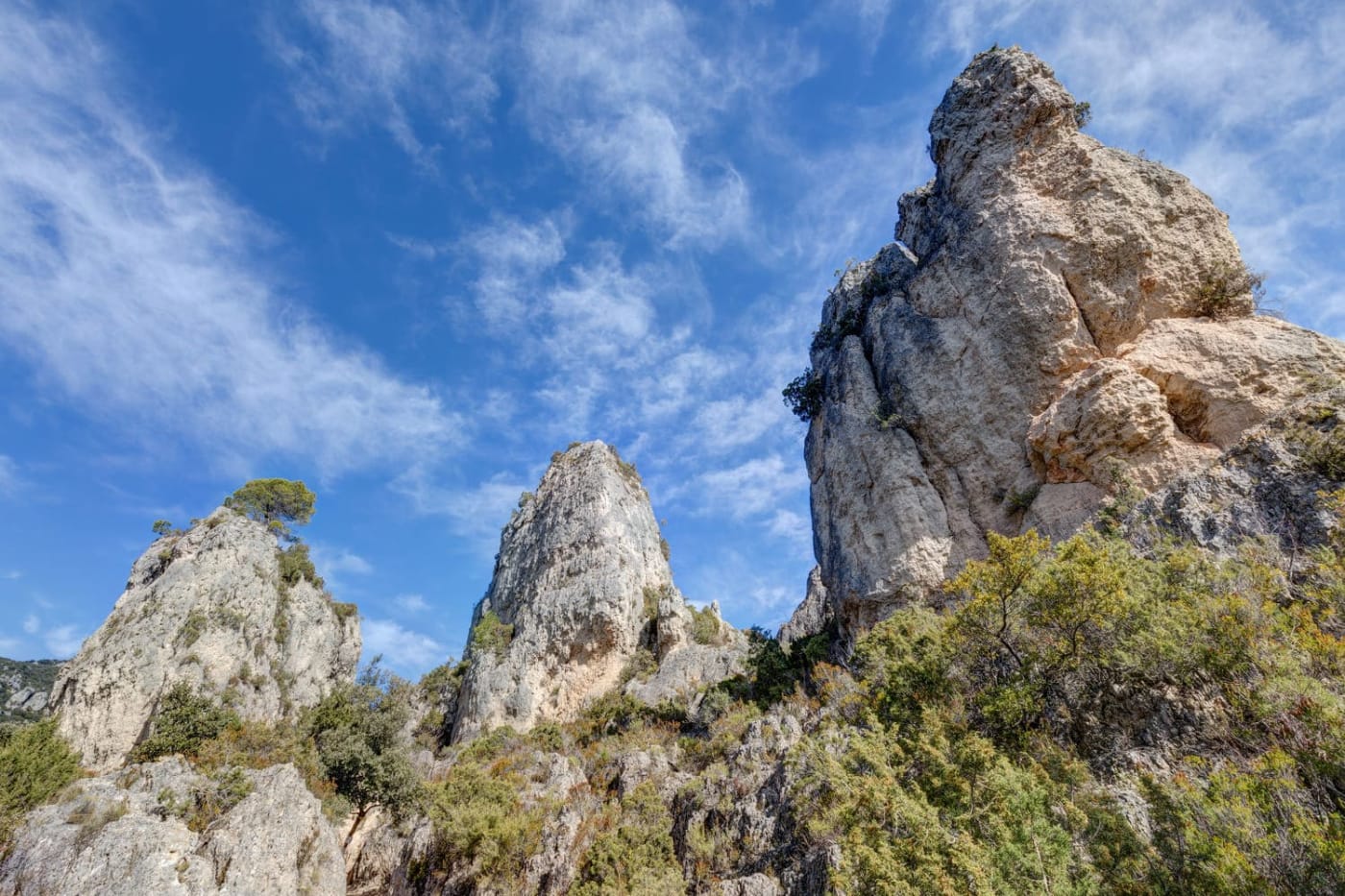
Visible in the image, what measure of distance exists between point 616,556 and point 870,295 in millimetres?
25234

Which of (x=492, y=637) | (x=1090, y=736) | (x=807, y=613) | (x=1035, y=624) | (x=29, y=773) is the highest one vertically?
(x=807, y=613)

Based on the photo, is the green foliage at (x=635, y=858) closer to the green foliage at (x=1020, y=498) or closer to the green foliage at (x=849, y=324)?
the green foliage at (x=1020, y=498)

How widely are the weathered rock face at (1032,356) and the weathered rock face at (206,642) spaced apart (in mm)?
32382

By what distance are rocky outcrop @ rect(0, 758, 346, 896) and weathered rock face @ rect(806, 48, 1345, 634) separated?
21373 mm

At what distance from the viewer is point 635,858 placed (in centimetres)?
1733

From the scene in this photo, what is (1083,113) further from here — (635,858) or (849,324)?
(635,858)

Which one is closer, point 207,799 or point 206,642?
point 207,799

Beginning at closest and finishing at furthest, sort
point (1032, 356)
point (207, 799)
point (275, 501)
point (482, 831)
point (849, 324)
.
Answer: point (207, 799), point (482, 831), point (1032, 356), point (849, 324), point (275, 501)

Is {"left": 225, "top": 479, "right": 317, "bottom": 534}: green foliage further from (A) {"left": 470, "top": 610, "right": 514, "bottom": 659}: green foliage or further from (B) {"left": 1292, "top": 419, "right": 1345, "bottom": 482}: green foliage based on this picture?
(B) {"left": 1292, "top": 419, "right": 1345, "bottom": 482}: green foliage

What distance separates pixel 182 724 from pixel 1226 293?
4667 cm

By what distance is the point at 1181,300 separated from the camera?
23344mm

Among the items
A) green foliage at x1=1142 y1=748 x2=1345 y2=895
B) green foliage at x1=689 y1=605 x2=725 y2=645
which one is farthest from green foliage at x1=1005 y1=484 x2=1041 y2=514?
green foliage at x1=689 y1=605 x2=725 y2=645

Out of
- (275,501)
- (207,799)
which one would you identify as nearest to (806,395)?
(207,799)

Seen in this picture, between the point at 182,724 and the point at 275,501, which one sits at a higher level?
the point at 275,501
